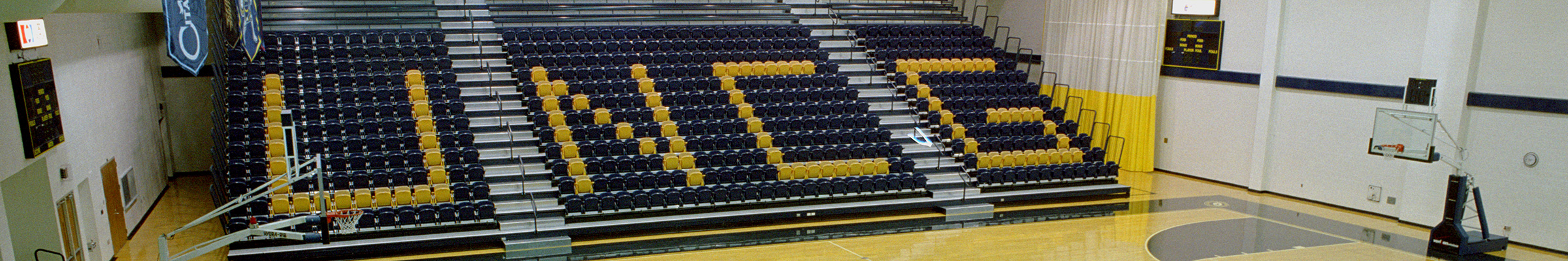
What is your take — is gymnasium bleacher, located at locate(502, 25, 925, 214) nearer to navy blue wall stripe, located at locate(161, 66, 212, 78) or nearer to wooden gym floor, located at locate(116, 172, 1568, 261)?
wooden gym floor, located at locate(116, 172, 1568, 261)

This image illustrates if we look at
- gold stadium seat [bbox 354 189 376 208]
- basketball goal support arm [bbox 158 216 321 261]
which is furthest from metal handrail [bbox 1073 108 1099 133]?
basketball goal support arm [bbox 158 216 321 261]

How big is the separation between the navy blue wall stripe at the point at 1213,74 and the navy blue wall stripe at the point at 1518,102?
10.8 ft

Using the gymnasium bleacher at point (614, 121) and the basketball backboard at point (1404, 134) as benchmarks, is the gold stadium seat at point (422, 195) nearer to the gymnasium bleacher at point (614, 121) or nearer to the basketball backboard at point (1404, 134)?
the gymnasium bleacher at point (614, 121)

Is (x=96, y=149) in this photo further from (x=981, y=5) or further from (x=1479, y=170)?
(x=1479, y=170)

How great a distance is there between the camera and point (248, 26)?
375 inches

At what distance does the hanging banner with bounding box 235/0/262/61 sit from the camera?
30.0ft

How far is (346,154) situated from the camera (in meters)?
13.1

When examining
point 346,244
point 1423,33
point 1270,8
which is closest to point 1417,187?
point 1423,33

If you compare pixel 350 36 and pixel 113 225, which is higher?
pixel 350 36

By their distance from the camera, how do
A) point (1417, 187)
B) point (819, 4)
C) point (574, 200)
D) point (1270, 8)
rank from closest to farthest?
1. point (574, 200)
2. point (1417, 187)
3. point (1270, 8)
4. point (819, 4)

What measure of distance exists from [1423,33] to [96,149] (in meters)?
17.0

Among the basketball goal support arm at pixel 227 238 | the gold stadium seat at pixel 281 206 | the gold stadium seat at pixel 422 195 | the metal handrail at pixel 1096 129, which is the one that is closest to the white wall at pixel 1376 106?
the metal handrail at pixel 1096 129

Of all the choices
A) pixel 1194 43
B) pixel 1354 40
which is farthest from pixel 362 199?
pixel 1354 40

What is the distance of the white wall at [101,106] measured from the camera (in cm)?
1016
